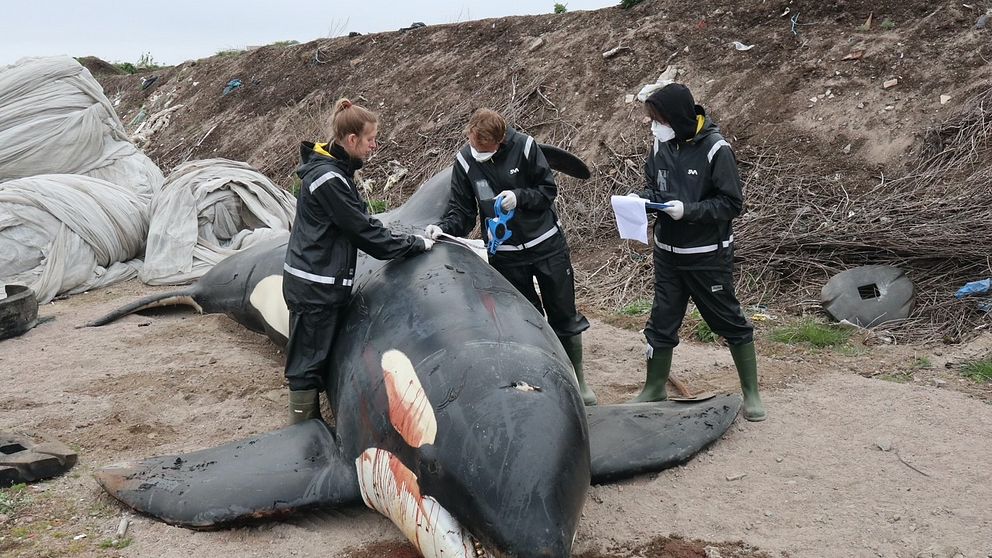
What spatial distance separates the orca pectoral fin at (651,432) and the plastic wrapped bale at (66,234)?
7.32m

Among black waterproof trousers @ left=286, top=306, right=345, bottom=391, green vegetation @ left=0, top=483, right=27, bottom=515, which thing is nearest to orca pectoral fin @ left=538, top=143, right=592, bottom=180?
black waterproof trousers @ left=286, top=306, right=345, bottom=391

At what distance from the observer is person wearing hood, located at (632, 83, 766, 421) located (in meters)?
4.67

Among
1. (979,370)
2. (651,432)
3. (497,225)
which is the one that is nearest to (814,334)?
(979,370)

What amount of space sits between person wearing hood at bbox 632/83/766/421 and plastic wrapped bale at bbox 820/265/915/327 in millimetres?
2065

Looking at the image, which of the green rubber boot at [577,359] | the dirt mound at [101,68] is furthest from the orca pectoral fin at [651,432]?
the dirt mound at [101,68]

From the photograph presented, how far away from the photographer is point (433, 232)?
16.5ft

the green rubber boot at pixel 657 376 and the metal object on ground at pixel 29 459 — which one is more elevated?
the metal object on ground at pixel 29 459

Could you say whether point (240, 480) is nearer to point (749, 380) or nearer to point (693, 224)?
point (693, 224)

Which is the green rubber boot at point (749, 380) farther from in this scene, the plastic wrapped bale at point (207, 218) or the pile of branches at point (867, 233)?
the plastic wrapped bale at point (207, 218)

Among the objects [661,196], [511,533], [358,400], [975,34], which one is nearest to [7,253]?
[358,400]

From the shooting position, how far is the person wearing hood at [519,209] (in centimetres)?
510

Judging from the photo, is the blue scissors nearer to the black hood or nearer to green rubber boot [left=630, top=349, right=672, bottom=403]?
the black hood

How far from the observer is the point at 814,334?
656cm

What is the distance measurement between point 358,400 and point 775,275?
4878 millimetres
